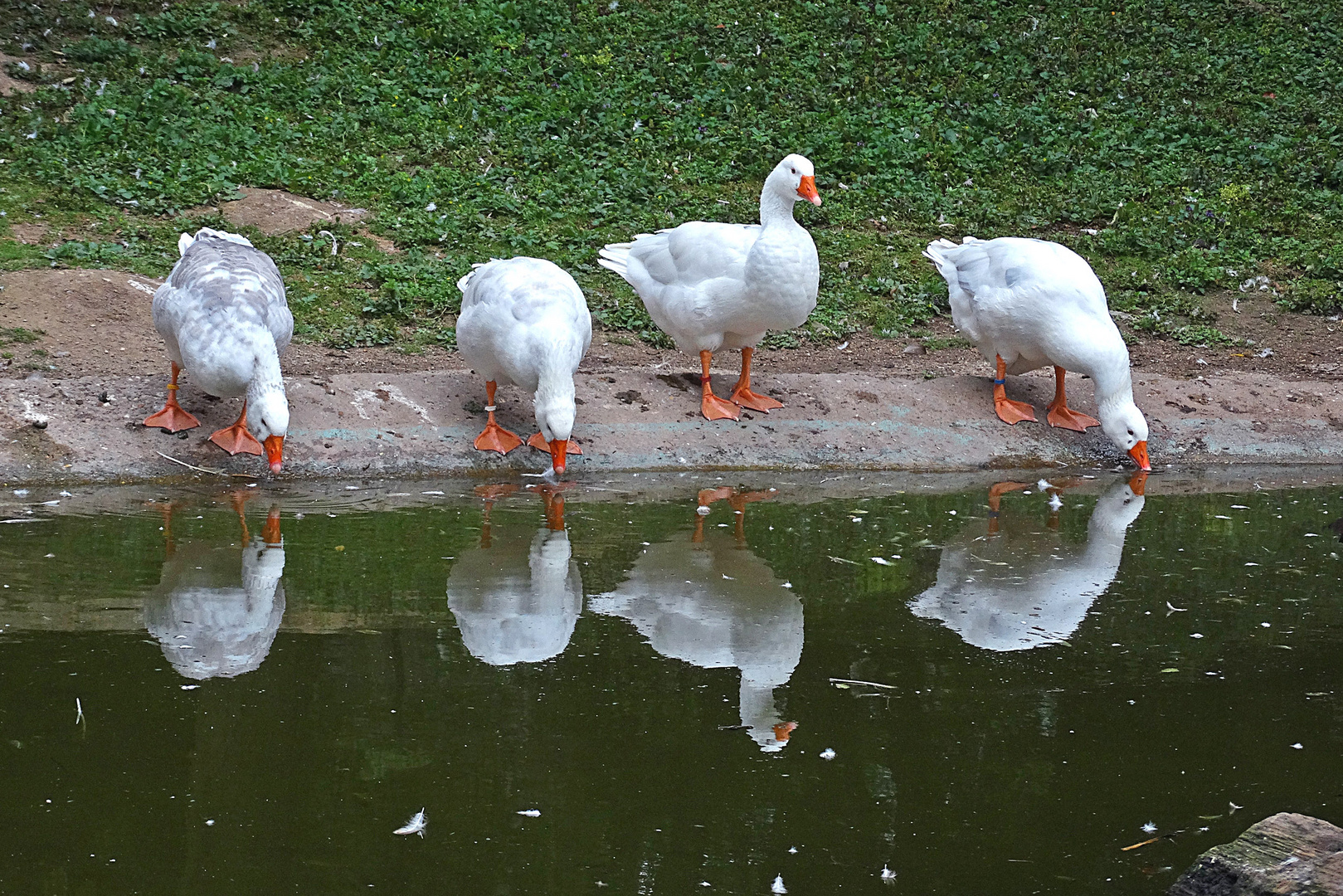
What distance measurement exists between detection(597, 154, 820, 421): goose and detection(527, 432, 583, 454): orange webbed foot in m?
0.90

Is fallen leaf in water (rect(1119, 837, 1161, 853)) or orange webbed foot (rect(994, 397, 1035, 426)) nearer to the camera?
fallen leaf in water (rect(1119, 837, 1161, 853))

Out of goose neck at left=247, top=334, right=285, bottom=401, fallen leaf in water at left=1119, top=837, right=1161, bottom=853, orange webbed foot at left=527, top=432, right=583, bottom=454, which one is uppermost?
fallen leaf in water at left=1119, top=837, right=1161, bottom=853

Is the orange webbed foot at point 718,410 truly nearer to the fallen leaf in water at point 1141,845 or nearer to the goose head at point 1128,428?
the goose head at point 1128,428

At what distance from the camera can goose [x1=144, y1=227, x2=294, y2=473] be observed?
7371mm

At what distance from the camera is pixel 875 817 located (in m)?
3.96

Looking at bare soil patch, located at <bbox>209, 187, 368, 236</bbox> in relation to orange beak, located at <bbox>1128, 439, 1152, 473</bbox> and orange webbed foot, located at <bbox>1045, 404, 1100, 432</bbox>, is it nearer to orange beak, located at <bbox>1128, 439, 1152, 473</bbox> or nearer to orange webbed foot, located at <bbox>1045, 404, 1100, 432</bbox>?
orange webbed foot, located at <bbox>1045, 404, 1100, 432</bbox>

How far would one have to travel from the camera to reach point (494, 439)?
26.5ft

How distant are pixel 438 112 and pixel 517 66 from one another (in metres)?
1.32

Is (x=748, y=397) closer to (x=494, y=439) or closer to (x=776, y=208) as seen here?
(x=776, y=208)

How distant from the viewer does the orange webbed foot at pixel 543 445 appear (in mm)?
8086

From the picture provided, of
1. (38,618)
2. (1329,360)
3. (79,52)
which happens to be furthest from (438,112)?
(38,618)

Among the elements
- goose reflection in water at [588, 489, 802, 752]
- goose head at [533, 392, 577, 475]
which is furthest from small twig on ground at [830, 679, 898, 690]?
goose head at [533, 392, 577, 475]

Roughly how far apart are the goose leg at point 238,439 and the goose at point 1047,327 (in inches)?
177

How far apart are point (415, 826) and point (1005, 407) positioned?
6022 millimetres
